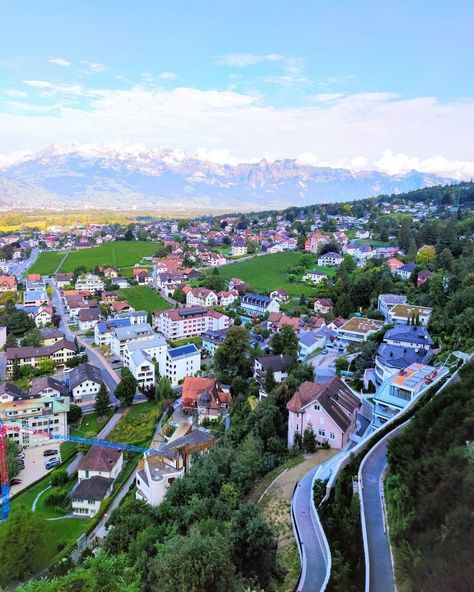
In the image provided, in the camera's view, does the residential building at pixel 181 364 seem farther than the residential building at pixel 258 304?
No

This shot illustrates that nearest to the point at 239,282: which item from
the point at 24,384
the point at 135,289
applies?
the point at 135,289

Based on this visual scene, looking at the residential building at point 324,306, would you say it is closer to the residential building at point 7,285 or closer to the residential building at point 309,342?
the residential building at point 309,342

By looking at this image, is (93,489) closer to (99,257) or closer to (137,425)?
(137,425)

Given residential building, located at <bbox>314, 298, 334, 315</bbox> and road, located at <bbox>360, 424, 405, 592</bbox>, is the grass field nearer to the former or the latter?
residential building, located at <bbox>314, 298, 334, 315</bbox>

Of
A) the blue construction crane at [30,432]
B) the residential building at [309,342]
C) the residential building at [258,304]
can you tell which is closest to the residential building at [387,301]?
the residential building at [309,342]

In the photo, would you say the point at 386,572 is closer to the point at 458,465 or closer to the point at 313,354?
the point at 458,465

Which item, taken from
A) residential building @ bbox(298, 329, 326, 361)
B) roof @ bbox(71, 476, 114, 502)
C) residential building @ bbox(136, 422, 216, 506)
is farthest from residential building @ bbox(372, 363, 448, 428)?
residential building @ bbox(298, 329, 326, 361)
